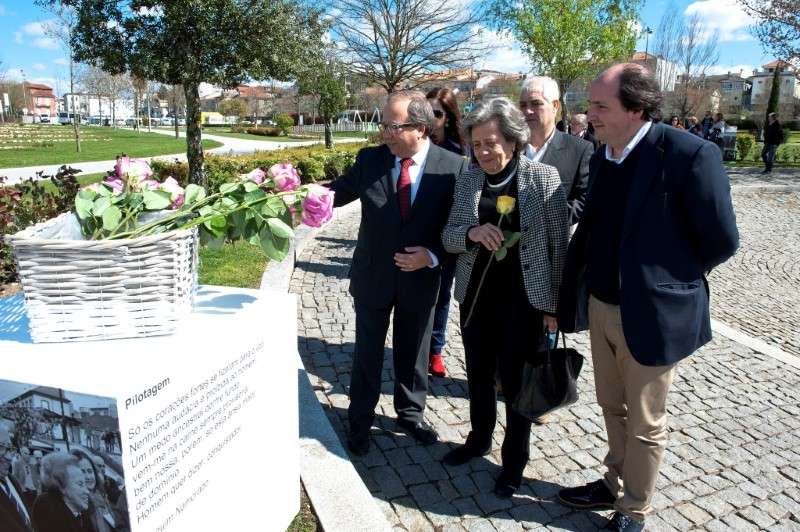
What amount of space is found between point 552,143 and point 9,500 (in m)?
3.00

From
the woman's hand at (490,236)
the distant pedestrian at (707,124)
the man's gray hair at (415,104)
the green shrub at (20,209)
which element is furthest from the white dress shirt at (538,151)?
the distant pedestrian at (707,124)

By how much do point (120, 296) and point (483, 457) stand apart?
2.34 meters

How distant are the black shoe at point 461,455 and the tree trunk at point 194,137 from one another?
29.2 ft

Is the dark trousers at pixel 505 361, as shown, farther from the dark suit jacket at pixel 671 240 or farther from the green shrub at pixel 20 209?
the green shrub at pixel 20 209

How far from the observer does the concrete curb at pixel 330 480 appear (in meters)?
2.61

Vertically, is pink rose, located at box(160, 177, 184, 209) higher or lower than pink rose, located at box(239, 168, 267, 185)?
lower

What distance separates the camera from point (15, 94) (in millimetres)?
63281

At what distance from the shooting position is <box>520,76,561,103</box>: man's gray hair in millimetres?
3496

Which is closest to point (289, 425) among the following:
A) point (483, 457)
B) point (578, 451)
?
point (483, 457)

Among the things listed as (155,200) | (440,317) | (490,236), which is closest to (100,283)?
(155,200)

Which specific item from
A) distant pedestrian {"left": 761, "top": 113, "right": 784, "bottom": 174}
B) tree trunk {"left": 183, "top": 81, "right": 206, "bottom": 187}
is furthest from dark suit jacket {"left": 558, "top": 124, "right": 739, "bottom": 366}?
distant pedestrian {"left": 761, "top": 113, "right": 784, "bottom": 174}

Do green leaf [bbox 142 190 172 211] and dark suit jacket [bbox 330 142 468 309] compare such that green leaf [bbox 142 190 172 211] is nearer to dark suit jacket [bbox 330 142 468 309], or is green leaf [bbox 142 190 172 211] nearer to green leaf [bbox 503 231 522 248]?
dark suit jacket [bbox 330 142 468 309]

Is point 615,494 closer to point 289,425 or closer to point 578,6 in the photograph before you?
point 289,425

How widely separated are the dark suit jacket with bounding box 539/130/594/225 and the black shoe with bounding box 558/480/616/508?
1489 mm
